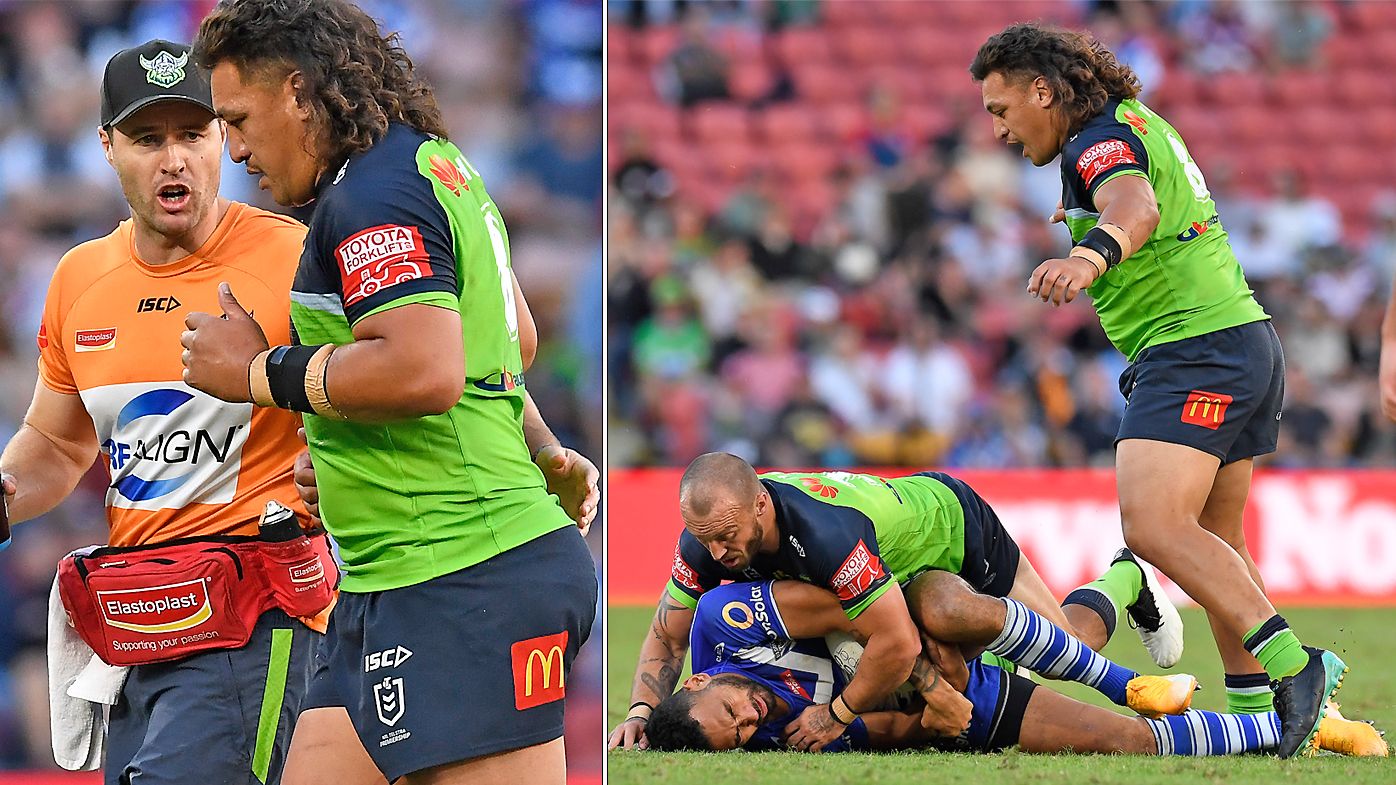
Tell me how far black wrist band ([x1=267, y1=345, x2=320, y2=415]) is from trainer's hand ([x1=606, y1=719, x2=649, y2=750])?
2.56 metres

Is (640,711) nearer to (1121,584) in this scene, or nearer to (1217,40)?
(1121,584)

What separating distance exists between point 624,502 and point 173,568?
23.1 feet

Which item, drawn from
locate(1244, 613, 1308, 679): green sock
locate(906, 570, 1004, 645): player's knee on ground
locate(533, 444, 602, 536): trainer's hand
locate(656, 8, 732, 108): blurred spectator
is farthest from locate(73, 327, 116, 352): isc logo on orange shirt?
locate(656, 8, 732, 108): blurred spectator

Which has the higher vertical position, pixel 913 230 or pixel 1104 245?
pixel 913 230

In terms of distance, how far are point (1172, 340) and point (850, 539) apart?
4.38 ft

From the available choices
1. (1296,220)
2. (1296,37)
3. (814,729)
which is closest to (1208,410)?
(814,729)

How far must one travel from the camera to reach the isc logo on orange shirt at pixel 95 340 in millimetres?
3539

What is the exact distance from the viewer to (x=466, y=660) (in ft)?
8.89

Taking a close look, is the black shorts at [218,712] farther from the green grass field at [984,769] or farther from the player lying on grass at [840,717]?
the player lying on grass at [840,717]

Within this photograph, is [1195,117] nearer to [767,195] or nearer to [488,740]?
[767,195]

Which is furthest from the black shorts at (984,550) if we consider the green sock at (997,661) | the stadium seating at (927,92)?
the stadium seating at (927,92)

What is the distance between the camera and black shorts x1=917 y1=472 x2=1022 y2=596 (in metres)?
5.41

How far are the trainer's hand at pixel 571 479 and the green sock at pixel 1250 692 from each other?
2803mm

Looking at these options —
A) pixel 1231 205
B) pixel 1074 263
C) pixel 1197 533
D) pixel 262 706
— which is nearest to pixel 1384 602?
pixel 1231 205
